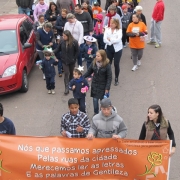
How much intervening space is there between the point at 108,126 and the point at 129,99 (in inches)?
150

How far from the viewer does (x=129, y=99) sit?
9531mm

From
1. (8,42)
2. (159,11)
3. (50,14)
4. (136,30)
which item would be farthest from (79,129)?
(159,11)

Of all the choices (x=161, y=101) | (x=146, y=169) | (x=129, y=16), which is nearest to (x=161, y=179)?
(x=146, y=169)

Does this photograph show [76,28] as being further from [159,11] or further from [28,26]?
[159,11]

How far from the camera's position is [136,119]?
8523 millimetres

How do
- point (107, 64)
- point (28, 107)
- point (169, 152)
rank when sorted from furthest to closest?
point (28, 107), point (107, 64), point (169, 152)

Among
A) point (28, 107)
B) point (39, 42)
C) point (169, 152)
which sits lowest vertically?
point (28, 107)

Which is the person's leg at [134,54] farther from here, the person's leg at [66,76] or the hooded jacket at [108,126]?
the hooded jacket at [108,126]

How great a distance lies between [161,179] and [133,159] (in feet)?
1.67

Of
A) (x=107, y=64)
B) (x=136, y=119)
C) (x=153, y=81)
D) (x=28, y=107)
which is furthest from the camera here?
(x=153, y=81)

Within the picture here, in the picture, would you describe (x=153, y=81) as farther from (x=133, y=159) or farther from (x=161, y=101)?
(x=133, y=159)

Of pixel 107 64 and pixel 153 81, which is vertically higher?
pixel 107 64

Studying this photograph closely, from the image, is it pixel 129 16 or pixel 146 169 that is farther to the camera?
Answer: pixel 129 16

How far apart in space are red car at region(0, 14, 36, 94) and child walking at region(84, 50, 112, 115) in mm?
2262
